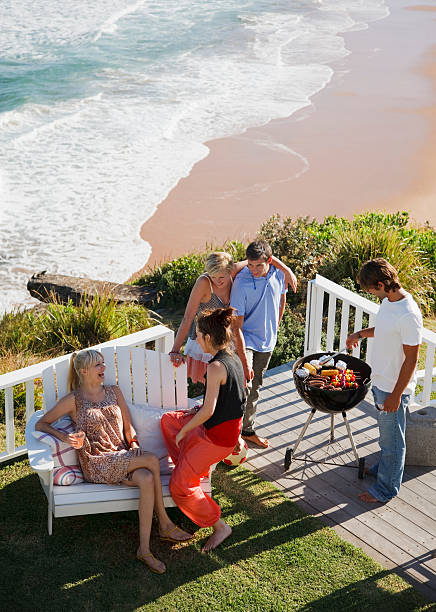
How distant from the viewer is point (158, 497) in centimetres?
499

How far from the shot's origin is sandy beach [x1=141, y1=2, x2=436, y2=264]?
15250 mm

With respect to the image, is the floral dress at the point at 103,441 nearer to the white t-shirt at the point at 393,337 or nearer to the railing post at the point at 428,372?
the white t-shirt at the point at 393,337

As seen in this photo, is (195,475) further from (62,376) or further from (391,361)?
(391,361)

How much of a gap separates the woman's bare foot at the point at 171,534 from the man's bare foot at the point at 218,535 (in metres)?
0.15

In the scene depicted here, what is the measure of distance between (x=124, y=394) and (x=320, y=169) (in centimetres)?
1279

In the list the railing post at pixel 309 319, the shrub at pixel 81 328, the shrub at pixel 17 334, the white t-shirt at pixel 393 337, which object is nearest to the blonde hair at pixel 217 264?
the white t-shirt at pixel 393 337

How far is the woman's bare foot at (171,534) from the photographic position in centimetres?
503

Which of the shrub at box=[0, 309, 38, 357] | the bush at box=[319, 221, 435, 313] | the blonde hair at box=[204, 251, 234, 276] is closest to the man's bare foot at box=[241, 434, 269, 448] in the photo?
the blonde hair at box=[204, 251, 234, 276]

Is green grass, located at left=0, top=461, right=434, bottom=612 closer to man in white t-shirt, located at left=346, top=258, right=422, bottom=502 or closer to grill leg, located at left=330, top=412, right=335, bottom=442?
man in white t-shirt, located at left=346, top=258, right=422, bottom=502

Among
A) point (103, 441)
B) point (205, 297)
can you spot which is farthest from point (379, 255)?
point (103, 441)

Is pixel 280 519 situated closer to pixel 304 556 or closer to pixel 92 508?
pixel 304 556

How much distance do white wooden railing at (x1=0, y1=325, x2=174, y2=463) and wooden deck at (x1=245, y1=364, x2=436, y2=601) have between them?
4.04 feet

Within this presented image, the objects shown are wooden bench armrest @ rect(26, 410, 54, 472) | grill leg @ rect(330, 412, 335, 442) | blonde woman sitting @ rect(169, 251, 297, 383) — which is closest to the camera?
wooden bench armrest @ rect(26, 410, 54, 472)

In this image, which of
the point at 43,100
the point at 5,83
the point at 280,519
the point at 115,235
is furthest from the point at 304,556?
the point at 5,83
